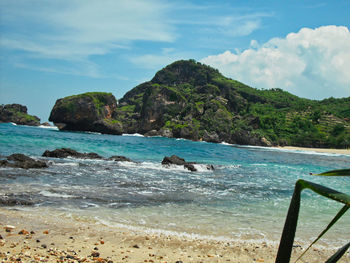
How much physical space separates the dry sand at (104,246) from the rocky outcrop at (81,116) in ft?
280

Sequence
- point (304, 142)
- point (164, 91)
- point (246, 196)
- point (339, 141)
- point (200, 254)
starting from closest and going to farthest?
point (200, 254) < point (246, 196) < point (339, 141) < point (304, 142) < point (164, 91)

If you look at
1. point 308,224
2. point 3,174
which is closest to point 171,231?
point 308,224

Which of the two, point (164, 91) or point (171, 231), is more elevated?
point (164, 91)

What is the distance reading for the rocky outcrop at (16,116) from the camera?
123931 mm

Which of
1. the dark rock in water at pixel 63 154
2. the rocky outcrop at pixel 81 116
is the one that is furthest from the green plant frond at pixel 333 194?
the rocky outcrop at pixel 81 116

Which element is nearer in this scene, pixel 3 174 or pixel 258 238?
pixel 258 238

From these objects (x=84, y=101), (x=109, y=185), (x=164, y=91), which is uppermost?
(x=164, y=91)

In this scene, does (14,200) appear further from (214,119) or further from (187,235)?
(214,119)

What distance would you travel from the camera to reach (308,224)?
347 inches

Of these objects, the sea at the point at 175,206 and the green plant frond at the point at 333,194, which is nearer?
the green plant frond at the point at 333,194

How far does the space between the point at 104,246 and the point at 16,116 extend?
452 feet

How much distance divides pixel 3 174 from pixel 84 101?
80.7m

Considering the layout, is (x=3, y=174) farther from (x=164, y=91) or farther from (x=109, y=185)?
(x=164, y=91)

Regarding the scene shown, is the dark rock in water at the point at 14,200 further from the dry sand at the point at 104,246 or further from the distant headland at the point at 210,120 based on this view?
the distant headland at the point at 210,120
